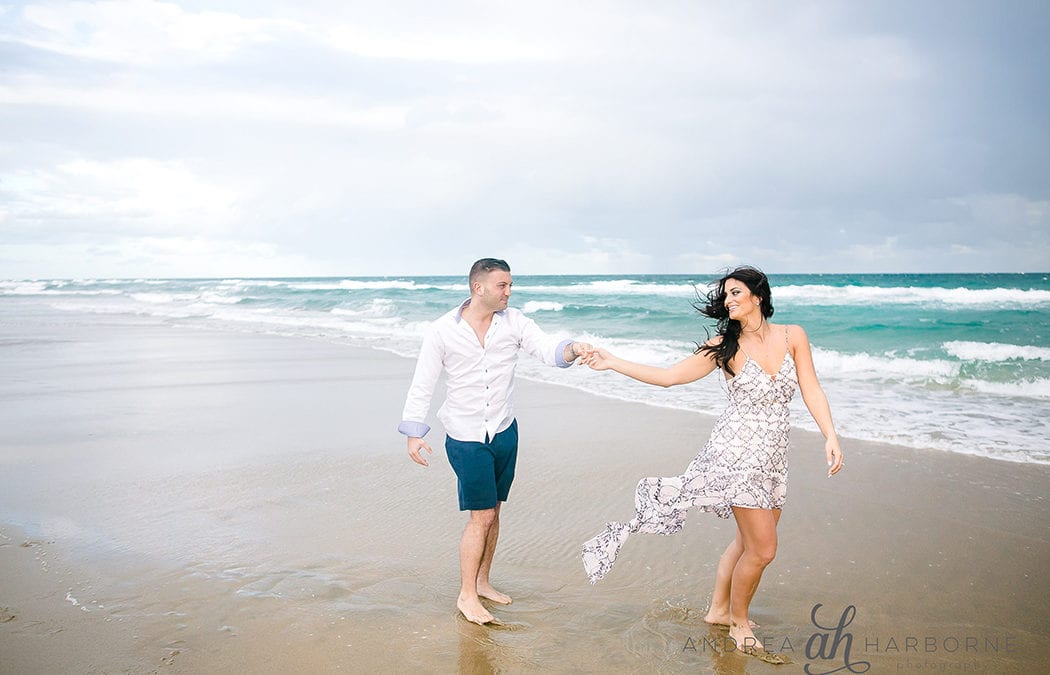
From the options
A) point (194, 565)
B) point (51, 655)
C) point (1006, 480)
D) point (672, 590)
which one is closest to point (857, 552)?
point (672, 590)

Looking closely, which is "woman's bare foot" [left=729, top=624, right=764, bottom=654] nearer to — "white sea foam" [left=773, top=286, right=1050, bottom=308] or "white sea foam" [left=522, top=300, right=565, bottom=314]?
"white sea foam" [left=522, top=300, right=565, bottom=314]

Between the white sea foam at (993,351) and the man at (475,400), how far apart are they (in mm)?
14629

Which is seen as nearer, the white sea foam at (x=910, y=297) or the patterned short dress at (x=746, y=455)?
the patterned short dress at (x=746, y=455)

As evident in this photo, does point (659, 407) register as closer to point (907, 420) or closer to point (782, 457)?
point (907, 420)

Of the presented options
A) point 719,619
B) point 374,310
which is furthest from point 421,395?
point 374,310

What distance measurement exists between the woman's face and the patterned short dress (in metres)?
0.26

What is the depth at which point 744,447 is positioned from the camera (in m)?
3.66

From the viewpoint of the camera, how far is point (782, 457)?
3.69 metres

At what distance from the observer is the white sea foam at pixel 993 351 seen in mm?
15008

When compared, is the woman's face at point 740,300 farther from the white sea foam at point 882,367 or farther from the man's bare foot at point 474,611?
the white sea foam at point 882,367

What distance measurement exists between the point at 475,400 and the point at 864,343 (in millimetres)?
17484

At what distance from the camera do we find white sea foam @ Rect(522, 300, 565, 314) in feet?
115

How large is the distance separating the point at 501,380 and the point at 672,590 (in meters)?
1.73

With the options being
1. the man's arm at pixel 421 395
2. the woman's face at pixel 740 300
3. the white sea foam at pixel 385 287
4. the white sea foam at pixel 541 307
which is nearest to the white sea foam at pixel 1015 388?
the woman's face at pixel 740 300
